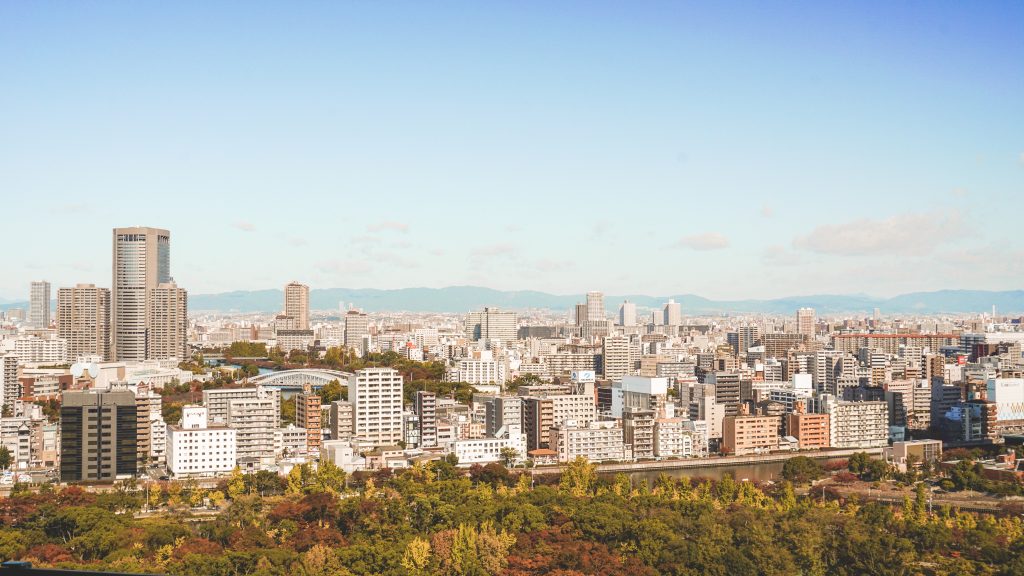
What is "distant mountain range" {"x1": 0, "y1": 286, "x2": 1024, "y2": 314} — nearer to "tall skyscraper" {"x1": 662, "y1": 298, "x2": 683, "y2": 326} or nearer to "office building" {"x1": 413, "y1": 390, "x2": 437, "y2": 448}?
"tall skyscraper" {"x1": 662, "y1": 298, "x2": 683, "y2": 326}

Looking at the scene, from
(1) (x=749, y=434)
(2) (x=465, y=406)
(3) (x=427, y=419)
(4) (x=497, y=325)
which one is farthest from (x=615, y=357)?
(4) (x=497, y=325)

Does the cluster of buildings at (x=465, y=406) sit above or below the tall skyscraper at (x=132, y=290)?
below

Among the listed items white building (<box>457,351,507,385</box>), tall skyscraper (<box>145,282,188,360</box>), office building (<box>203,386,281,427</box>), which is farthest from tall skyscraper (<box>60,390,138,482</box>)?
tall skyscraper (<box>145,282,188,360</box>)

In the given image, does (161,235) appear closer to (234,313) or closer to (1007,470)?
(1007,470)

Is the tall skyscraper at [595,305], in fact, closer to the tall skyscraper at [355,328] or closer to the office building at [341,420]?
the tall skyscraper at [355,328]

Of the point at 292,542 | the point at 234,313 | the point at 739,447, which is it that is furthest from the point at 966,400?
the point at 234,313

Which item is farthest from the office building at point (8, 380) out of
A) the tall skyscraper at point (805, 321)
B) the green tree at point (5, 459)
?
the tall skyscraper at point (805, 321)
